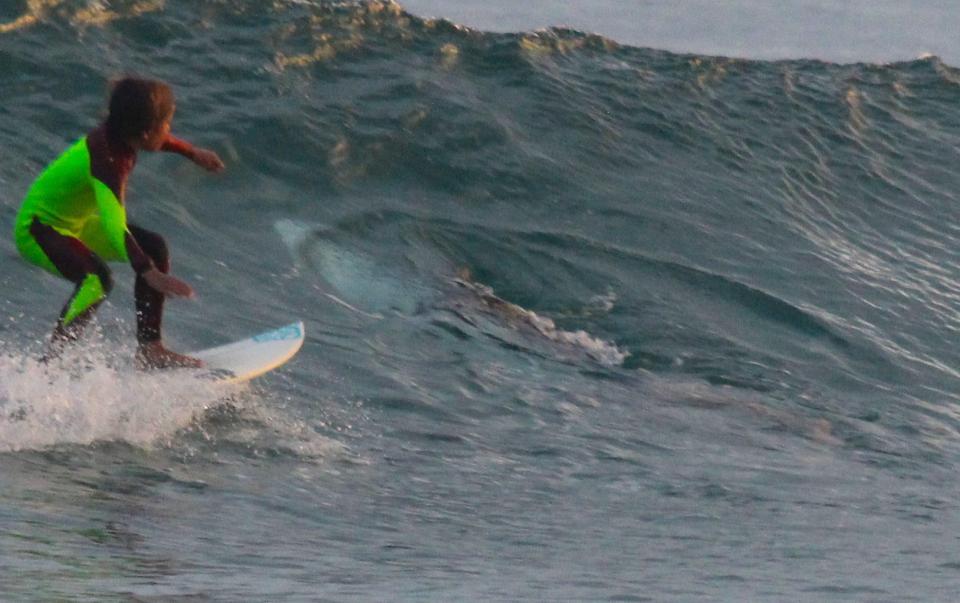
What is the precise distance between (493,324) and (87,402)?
3.50 metres

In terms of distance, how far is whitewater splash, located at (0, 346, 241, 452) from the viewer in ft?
21.6

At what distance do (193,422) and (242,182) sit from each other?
471cm

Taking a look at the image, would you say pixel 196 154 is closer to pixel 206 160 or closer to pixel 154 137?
pixel 206 160

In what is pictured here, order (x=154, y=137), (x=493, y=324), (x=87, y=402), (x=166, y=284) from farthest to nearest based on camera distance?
(x=493, y=324) < (x=87, y=402) < (x=154, y=137) < (x=166, y=284)

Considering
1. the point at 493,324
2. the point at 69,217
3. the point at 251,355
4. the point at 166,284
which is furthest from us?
the point at 493,324

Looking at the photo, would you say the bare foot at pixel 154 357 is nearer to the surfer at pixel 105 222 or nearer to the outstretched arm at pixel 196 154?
the surfer at pixel 105 222

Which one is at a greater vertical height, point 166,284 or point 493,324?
point 166,284

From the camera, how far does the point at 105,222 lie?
6.51m

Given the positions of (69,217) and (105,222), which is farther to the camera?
(69,217)

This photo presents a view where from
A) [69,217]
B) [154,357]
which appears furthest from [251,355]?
[69,217]

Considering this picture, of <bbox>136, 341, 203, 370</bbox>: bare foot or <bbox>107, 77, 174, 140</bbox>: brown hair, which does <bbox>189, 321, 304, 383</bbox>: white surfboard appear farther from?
<bbox>107, 77, 174, 140</bbox>: brown hair

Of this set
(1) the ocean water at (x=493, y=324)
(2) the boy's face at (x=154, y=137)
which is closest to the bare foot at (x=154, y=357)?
(1) the ocean water at (x=493, y=324)

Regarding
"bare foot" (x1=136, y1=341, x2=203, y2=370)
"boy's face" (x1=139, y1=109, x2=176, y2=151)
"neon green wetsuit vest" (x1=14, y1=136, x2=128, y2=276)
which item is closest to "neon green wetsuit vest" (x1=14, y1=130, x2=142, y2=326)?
"neon green wetsuit vest" (x1=14, y1=136, x2=128, y2=276)

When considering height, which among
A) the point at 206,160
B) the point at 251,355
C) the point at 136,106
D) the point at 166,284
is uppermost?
the point at 136,106
